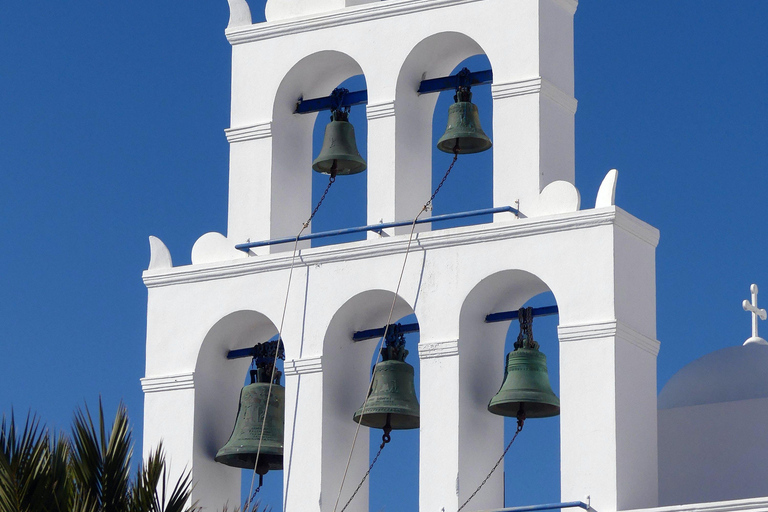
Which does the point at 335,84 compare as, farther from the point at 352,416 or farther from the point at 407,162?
the point at 352,416

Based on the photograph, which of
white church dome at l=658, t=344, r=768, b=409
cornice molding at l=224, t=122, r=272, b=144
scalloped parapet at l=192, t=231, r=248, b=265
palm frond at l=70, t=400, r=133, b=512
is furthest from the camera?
white church dome at l=658, t=344, r=768, b=409

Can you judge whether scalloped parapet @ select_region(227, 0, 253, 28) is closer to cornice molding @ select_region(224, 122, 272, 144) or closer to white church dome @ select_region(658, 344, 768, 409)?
cornice molding @ select_region(224, 122, 272, 144)

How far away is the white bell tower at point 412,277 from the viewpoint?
2039cm

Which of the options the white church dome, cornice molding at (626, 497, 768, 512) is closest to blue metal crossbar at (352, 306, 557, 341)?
cornice molding at (626, 497, 768, 512)

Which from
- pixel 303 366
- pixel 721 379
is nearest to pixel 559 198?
pixel 303 366

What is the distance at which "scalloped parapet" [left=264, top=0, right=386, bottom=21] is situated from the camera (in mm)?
22453

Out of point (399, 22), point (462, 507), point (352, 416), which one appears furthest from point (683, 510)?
point (399, 22)

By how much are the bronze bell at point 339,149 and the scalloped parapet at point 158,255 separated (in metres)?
1.60

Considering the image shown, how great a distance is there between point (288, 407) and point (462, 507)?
194cm

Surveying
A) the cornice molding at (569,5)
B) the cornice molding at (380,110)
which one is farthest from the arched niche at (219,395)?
the cornice molding at (569,5)

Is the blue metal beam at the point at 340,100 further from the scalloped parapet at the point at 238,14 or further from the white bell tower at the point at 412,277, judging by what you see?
the scalloped parapet at the point at 238,14

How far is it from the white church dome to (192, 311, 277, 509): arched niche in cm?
394

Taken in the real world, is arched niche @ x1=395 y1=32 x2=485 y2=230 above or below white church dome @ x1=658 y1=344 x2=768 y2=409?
above

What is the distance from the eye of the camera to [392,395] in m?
21.2
